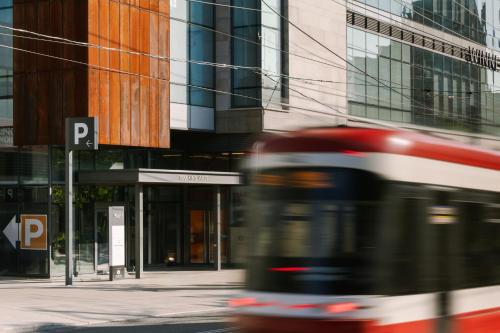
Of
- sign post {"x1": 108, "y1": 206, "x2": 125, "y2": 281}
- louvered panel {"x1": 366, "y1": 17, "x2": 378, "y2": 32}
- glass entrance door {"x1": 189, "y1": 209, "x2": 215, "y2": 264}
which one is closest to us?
sign post {"x1": 108, "y1": 206, "x2": 125, "y2": 281}

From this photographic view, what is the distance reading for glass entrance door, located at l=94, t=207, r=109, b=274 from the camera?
31.2 m

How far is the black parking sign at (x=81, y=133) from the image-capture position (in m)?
27.2

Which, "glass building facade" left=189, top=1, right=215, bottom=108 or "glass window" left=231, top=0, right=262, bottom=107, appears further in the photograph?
"glass window" left=231, top=0, right=262, bottom=107

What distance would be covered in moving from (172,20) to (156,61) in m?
2.12

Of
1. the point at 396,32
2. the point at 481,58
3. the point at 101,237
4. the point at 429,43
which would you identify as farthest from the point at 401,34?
the point at 101,237

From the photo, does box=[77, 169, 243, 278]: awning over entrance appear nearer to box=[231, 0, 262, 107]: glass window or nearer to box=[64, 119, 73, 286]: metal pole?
box=[64, 119, 73, 286]: metal pole

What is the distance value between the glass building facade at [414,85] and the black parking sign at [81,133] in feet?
46.3

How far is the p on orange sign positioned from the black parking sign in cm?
366

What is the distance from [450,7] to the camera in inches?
1789

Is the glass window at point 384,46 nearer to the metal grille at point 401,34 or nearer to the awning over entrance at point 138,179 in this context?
the metal grille at point 401,34

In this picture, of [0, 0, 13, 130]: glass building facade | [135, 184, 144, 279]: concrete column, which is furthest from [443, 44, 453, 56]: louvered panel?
[0, 0, 13, 130]: glass building facade

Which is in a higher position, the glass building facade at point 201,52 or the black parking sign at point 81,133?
the glass building facade at point 201,52

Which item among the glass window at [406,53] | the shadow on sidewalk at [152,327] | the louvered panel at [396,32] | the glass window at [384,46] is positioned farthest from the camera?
the glass window at [406,53]

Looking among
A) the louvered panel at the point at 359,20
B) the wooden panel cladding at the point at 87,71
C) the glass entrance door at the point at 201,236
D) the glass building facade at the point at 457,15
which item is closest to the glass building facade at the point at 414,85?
the louvered panel at the point at 359,20
